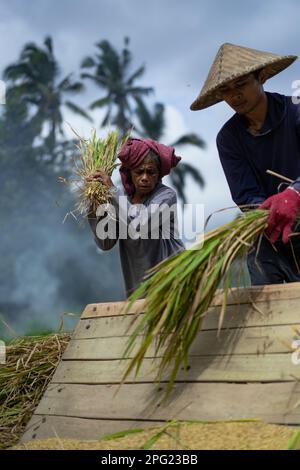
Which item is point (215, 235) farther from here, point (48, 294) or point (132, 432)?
point (48, 294)

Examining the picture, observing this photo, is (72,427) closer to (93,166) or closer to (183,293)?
(183,293)

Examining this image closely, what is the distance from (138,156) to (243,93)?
84 centimetres

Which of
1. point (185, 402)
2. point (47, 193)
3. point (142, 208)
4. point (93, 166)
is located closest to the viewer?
point (185, 402)

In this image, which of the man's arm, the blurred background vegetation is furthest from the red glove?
the blurred background vegetation

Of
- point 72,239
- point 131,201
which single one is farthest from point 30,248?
point 131,201

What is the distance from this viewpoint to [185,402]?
299 cm

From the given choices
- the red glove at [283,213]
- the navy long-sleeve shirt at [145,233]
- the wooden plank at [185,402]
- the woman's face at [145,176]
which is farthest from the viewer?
the woman's face at [145,176]

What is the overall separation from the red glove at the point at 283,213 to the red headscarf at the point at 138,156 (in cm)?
128

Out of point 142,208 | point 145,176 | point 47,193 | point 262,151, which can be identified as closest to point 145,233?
point 142,208

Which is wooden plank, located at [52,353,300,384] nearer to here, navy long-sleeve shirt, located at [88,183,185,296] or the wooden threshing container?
the wooden threshing container

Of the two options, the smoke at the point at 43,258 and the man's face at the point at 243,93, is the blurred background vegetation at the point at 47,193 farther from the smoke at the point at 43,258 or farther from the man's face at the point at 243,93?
the man's face at the point at 243,93

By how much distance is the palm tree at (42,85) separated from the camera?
42594 mm

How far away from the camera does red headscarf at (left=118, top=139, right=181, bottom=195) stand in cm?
441

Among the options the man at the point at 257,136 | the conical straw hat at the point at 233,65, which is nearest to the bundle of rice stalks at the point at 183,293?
the man at the point at 257,136
